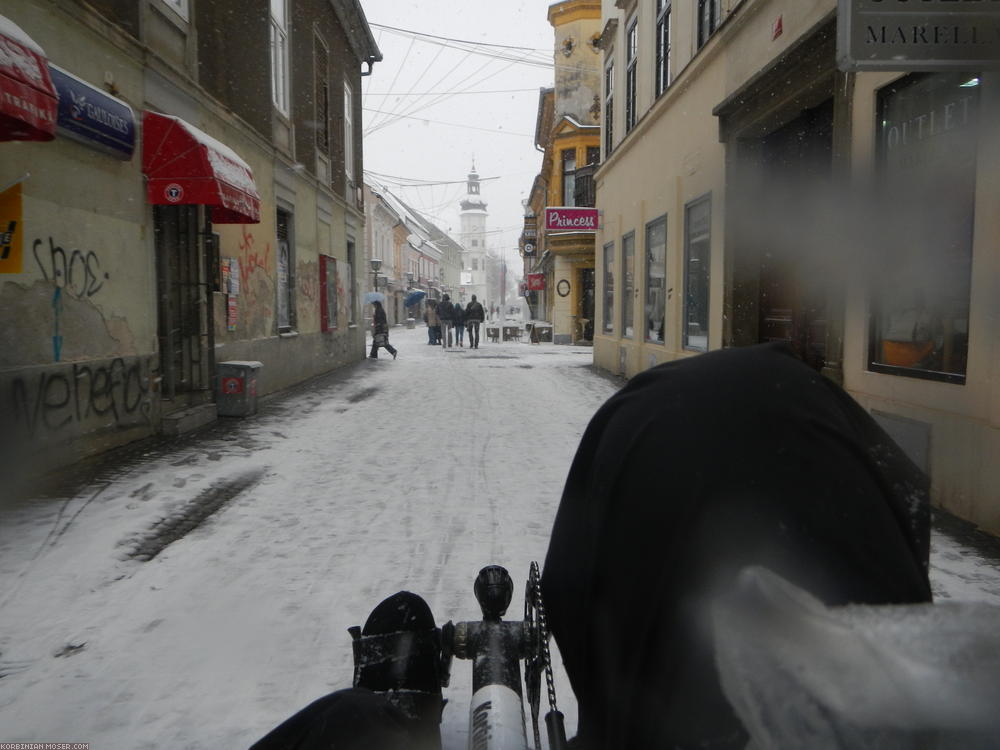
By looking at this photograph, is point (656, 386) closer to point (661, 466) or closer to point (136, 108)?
point (661, 466)

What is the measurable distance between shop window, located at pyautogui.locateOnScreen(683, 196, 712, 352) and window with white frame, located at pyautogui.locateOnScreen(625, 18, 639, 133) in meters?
4.66

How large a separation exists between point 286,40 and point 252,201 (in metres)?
5.78

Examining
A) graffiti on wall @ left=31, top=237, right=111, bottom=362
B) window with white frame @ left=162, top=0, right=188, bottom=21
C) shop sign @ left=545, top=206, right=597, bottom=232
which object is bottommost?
graffiti on wall @ left=31, top=237, right=111, bottom=362

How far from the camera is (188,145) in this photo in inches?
285

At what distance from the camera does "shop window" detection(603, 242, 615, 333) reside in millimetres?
16234

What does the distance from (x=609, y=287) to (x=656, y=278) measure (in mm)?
4386

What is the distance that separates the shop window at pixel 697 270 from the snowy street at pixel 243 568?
138 inches

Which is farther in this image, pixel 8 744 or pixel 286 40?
pixel 286 40

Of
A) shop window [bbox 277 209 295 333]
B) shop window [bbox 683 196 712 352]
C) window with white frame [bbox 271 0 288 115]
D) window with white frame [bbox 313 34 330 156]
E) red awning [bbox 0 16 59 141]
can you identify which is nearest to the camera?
red awning [bbox 0 16 59 141]

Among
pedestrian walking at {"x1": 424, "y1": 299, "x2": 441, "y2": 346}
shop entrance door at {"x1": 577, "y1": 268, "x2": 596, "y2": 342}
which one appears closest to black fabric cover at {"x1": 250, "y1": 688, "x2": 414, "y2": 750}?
pedestrian walking at {"x1": 424, "y1": 299, "x2": 441, "y2": 346}

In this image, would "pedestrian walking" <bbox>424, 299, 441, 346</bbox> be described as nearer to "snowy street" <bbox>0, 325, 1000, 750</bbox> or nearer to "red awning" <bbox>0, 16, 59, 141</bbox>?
"snowy street" <bbox>0, 325, 1000, 750</bbox>

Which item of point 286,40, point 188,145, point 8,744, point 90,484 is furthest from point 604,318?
point 8,744

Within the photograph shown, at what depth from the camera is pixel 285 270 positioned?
42.5 feet

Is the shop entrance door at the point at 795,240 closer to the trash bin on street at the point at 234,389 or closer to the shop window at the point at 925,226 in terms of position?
the shop window at the point at 925,226
